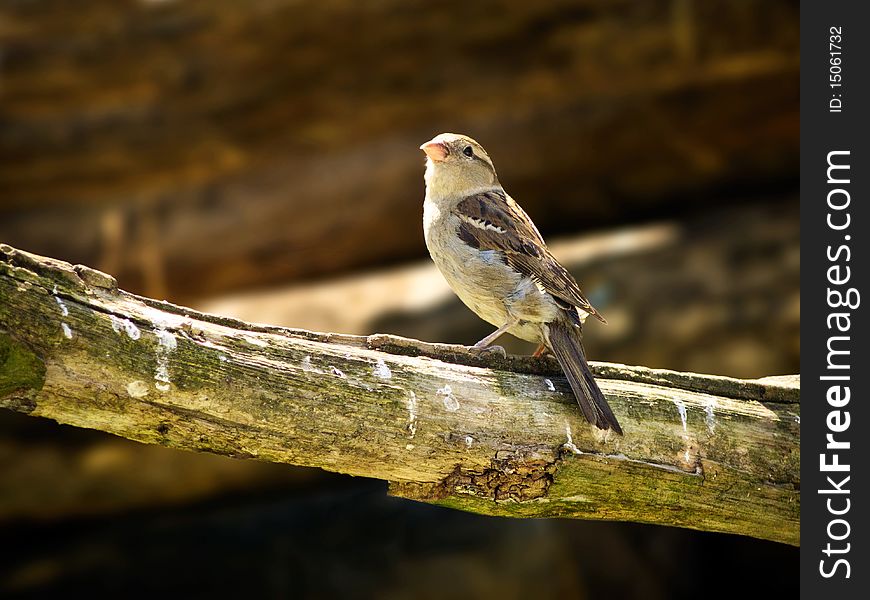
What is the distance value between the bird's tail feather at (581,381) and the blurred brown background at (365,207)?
3459 millimetres

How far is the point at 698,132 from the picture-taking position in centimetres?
716

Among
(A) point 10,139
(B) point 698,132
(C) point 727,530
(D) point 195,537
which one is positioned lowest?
(C) point 727,530

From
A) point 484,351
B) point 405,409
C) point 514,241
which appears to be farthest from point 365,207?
point 405,409

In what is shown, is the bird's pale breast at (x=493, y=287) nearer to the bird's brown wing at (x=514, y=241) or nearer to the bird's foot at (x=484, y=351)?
the bird's brown wing at (x=514, y=241)

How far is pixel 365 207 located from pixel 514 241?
12.8 feet

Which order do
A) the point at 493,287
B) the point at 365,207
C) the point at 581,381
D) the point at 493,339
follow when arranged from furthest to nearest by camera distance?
the point at 365,207 → the point at 493,287 → the point at 493,339 → the point at 581,381

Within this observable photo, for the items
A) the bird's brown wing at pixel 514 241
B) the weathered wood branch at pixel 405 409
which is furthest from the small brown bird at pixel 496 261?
the weathered wood branch at pixel 405 409

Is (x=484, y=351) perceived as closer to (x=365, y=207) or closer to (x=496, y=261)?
(x=496, y=261)

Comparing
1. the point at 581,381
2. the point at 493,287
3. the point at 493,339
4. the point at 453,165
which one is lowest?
the point at 581,381

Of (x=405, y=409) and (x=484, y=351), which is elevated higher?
(x=484, y=351)

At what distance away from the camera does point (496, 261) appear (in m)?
3.64

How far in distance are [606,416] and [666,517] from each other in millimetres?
414

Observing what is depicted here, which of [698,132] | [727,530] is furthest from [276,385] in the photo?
[698,132]

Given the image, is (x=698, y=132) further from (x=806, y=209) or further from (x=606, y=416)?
(x=606, y=416)
